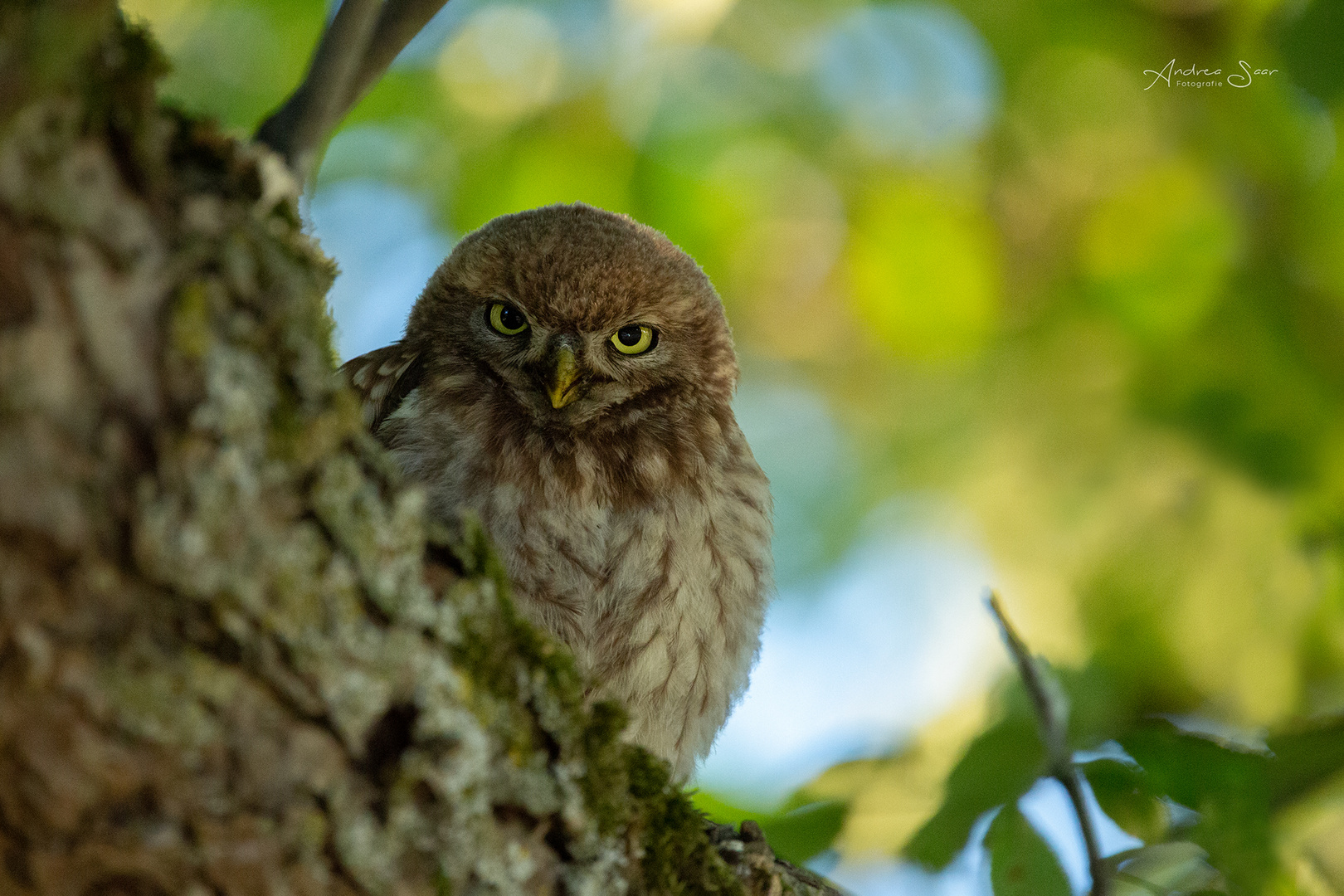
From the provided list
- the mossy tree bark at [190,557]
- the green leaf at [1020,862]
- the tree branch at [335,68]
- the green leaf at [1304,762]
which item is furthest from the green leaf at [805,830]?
the tree branch at [335,68]

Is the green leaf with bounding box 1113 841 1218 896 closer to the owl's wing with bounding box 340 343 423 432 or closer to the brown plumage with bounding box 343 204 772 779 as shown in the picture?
the brown plumage with bounding box 343 204 772 779

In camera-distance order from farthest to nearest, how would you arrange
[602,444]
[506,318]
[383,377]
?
[506,318] → [383,377] → [602,444]

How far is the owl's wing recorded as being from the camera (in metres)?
3.42

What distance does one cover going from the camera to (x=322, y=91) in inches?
91.0

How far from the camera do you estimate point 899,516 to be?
6.11 meters

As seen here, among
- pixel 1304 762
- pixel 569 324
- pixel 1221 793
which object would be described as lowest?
pixel 1221 793

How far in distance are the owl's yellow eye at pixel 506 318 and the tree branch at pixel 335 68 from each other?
51.0 inches

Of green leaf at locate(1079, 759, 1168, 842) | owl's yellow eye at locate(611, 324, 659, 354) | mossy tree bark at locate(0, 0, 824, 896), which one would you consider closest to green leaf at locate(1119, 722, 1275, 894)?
green leaf at locate(1079, 759, 1168, 842)

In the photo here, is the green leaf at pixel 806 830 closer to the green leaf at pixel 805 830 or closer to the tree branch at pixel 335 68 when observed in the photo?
the green leaf at pixel 805 830

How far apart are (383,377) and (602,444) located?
77cm

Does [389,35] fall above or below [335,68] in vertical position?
above

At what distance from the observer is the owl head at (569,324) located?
3.46 meters

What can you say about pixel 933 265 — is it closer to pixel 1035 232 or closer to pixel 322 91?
pixel 1035 232

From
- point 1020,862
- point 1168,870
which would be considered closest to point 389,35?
point 1020,862
